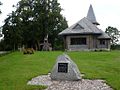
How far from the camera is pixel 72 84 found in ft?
54.2

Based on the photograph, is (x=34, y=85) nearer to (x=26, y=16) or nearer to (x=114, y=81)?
(x=114, y=81)

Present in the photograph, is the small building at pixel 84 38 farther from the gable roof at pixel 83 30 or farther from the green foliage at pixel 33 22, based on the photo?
the green foliage at pixel 33 22

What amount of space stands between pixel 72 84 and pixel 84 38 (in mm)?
37276

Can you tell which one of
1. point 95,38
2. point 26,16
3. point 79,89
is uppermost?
point 26,16

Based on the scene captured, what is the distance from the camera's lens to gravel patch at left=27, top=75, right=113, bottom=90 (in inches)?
606

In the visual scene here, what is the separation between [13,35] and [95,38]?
17674 millimetres

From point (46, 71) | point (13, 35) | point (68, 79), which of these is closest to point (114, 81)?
point (68, 79)

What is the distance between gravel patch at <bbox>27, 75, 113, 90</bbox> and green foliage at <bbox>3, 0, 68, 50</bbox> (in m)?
45.2

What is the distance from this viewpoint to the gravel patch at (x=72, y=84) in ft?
50.5

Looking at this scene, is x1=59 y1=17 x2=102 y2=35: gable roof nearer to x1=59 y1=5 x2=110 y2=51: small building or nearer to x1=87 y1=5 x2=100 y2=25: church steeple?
x1=59 y1=5 x2=110 y2=51: small building

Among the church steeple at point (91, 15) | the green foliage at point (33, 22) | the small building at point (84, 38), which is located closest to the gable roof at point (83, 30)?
the small building at point (84, 38)

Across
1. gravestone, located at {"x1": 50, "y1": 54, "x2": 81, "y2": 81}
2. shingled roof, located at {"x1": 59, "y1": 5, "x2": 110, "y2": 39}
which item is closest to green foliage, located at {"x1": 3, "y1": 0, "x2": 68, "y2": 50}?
shingled roof, located at {"x1": 59, "y1": 5, "x2": 110, "y2": 39}

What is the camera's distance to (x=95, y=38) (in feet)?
177

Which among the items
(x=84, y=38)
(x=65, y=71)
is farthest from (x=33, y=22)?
(x=65, y=71)
